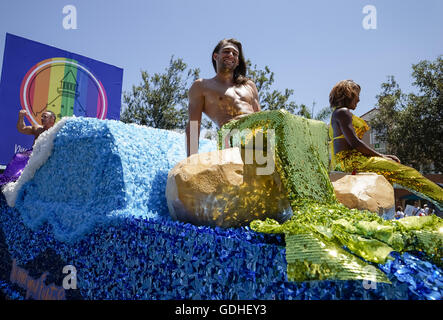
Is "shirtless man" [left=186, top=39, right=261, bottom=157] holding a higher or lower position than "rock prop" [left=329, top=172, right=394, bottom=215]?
higher

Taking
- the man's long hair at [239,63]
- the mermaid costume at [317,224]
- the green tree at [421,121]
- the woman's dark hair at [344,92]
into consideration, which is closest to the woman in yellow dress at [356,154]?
the woman's dark hair at [344,92]

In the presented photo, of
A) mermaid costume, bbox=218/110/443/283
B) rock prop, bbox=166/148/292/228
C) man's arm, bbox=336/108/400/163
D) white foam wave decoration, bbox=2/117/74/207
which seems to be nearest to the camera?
mermaid costume, bbox=218/110/443/283

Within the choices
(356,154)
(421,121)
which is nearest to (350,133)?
(356,154)

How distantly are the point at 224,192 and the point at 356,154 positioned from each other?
1.27m

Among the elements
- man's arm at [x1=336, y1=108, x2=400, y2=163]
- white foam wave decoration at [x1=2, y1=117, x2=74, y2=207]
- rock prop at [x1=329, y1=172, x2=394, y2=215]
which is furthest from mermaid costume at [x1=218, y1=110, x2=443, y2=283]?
white foam wave decoration at [x1=2, y1=117, x2=74, y2=207]

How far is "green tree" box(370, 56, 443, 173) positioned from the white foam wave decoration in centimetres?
1436

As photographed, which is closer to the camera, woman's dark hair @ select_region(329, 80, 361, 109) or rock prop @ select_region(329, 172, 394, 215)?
rock prop @ select_region(329, 172, 394, 215)

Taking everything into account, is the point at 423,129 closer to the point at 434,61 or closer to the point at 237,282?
the point at 434,61

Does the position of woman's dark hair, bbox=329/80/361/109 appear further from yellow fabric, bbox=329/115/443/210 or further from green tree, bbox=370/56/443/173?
green tree, bbox=370/56/443/173

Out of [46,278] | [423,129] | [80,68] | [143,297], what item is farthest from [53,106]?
[423,129]

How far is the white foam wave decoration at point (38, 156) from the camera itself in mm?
2389

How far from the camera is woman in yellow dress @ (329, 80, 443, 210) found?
6.82 feet

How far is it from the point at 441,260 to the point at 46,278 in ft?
8.01
